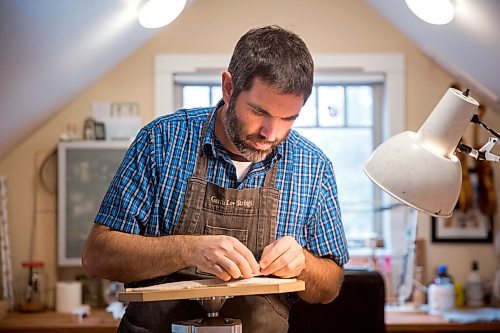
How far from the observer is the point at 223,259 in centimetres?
168

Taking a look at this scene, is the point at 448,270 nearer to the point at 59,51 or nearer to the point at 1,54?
the point at 59,51

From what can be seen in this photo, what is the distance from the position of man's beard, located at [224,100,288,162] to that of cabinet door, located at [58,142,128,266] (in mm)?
2552

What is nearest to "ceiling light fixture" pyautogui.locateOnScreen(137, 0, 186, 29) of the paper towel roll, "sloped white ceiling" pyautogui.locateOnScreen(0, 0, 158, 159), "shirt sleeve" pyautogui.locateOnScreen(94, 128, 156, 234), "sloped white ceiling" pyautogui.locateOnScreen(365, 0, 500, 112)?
"sloped white ceiling" pyautogui.locateOnScreen(0, 0, 158, 159)

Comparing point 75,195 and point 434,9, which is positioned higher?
point 434,9

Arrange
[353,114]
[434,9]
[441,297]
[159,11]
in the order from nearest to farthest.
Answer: [434,9]
[159,11]
[441,297]
[353,114]

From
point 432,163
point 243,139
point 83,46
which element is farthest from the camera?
point 83,46

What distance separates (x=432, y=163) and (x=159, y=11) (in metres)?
2.03

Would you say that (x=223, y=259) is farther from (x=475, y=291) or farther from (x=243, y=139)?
(x=475, y=291)

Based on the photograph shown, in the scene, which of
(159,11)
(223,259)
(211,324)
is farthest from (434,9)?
(211,324)

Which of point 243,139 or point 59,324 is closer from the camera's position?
point 243,139

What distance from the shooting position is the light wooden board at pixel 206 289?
155cm

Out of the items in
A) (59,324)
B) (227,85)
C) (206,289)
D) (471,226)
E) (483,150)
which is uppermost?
(227,85)

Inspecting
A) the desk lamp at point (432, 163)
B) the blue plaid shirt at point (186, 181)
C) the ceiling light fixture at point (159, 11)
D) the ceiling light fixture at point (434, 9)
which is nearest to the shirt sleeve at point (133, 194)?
the blue plaid shirt at point (186, 181)

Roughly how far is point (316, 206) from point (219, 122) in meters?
0.31
